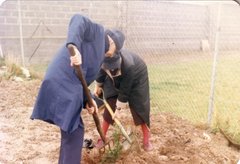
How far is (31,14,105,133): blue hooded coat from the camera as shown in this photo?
3061 millimetres

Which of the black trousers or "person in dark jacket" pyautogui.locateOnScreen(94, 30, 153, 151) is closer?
the black trousers

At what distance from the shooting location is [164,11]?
9117 millimetres

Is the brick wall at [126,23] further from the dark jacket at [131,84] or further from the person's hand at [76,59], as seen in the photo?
the person's hand at [76,59]

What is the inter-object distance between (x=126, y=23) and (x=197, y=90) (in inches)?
125

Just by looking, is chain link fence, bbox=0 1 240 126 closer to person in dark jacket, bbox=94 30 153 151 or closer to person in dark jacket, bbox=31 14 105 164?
person in dark jacket, bbox=94 30 153 151

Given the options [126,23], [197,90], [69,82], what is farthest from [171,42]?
[69,82]

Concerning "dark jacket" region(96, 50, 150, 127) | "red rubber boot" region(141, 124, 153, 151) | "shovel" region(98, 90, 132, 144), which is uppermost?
"dark jacket" region(96, 50, 150, 127)

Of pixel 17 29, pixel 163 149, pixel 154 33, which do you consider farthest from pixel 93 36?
pixel 17 29

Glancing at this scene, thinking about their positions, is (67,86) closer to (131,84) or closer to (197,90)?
(131,84)

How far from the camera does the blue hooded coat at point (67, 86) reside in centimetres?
306

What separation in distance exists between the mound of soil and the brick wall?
2.63 metres

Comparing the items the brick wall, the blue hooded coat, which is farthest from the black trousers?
the brick wall

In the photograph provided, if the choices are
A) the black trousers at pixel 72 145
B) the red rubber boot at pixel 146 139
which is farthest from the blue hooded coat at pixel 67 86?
the red rubber boot at pixel 146 139

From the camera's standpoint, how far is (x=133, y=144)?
180 inches
